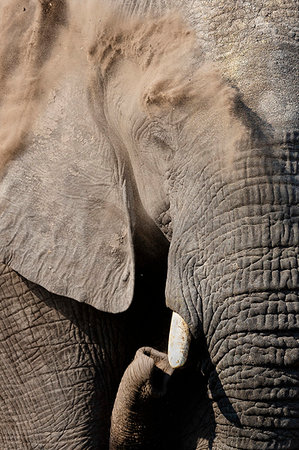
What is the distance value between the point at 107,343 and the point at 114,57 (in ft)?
2.94

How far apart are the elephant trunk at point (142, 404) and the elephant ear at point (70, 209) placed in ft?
0.67

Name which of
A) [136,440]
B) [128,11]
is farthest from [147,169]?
[136,440]

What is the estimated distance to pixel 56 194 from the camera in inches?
155

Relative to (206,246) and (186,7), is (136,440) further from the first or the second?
(186,7)

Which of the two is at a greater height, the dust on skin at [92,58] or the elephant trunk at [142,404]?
the dust on skin at [92,58]

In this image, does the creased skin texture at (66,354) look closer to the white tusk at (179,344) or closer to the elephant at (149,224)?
the elephant at (149,224)

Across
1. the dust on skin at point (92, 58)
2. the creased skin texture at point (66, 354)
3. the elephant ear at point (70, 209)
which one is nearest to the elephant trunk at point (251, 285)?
the dust on skin at point (92, 58)

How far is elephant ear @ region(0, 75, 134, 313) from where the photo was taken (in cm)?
382

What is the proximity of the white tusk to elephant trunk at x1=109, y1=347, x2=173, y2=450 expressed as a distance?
205 mm

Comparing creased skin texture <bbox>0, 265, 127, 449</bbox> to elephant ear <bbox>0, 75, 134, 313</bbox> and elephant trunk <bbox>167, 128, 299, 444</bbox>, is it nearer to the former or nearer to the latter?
elephant ear <bbox>0, 75, 134, 313</bbox>

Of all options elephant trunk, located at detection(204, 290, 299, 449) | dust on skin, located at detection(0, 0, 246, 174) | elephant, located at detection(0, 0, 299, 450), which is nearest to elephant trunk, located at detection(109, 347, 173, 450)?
elephant, located at detection(0, 0, 299, 450)

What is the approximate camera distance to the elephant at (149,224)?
3260 millimetres

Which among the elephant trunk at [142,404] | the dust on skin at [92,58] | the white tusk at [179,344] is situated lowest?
the elephant trunk at [142,404]

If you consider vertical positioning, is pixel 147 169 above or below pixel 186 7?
below
